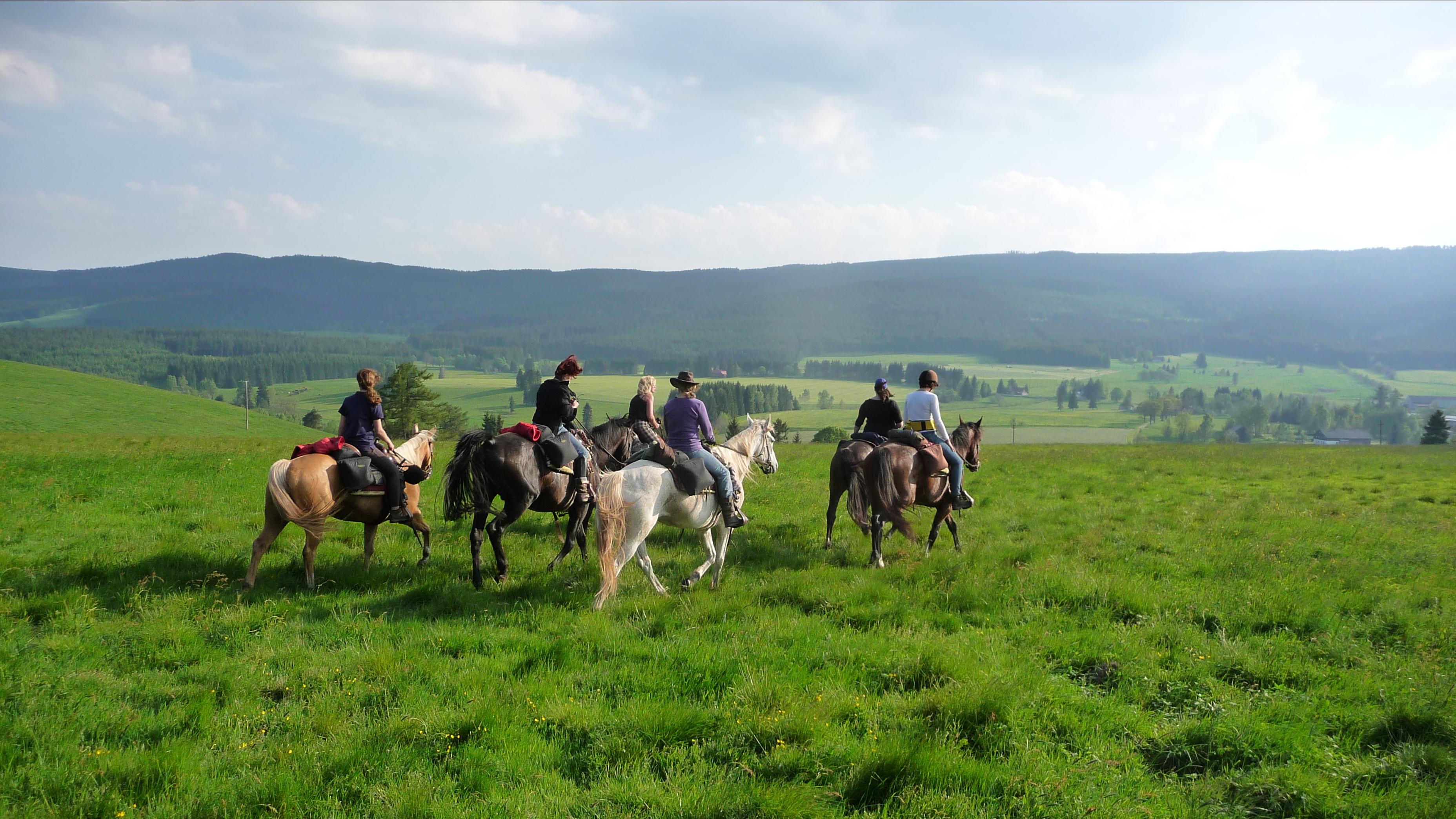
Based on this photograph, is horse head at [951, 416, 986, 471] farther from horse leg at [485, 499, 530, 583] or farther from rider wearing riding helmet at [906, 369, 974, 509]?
horse leg at [485, 499, 530, 583]

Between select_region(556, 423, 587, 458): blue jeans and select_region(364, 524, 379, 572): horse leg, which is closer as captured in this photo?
select_region(364, 524, 379, 572): horse leg

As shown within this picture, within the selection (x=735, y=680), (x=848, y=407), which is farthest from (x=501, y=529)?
(x=848, y=407)

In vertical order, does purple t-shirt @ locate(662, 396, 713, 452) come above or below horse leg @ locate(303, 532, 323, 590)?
above

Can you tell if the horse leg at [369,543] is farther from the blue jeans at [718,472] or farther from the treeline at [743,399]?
the treeline at [743,399]

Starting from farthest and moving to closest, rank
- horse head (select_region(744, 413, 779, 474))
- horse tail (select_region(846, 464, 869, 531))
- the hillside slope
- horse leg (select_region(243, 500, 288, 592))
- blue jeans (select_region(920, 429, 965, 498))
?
the hillside slope < blue jeans (select_region(920, 429, 965, 498)) < horse head (select_region(744, 413, 779, 474)) < horse tail (select_region(846, 464, 869, 531)) < horse leg (select_region(243, 500, 288, 592))

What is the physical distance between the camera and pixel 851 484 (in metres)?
11.8

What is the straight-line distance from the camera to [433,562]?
Answer: 36.6 ft

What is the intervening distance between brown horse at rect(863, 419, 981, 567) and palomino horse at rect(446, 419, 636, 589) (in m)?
4.51

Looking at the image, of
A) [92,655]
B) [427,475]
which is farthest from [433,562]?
[92,655]

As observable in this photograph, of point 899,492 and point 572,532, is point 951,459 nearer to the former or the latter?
point 899,492

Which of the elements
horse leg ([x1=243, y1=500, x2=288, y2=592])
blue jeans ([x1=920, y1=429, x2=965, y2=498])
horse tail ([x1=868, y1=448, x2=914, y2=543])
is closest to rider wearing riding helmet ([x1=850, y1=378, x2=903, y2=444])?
blue jeans ([x1=920, y1=429, x2=965, y2=498])

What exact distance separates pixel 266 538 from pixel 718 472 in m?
5.95

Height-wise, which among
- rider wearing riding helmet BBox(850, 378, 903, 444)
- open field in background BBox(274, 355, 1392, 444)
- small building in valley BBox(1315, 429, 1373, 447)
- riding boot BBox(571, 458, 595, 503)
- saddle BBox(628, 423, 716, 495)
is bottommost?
small building in valley BBox(1315, 429, 1373, 447)

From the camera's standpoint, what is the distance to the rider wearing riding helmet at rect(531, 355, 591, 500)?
10.8 m
